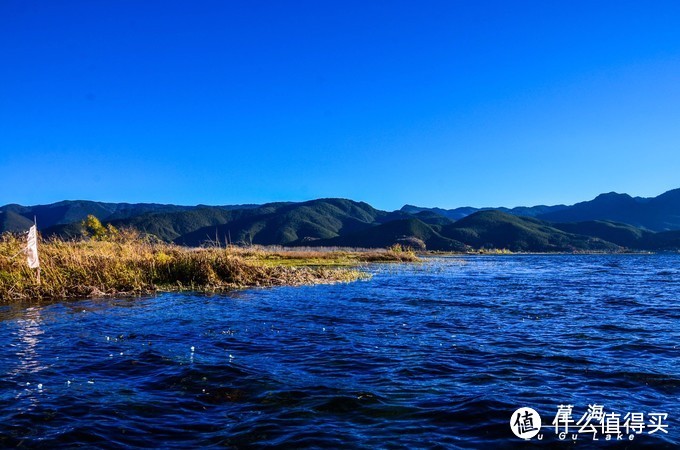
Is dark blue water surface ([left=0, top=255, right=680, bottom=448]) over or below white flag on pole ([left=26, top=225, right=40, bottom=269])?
below

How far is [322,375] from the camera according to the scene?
9.80 m

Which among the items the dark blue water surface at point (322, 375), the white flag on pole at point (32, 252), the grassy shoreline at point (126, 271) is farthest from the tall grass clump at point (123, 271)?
the dark blue water surface at point (322, 375)

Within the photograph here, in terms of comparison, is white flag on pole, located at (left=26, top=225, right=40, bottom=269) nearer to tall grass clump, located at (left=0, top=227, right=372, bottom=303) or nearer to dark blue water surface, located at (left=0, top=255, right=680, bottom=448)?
tall grass clump, located at (left=0, top=227, right=372, bottom=303)

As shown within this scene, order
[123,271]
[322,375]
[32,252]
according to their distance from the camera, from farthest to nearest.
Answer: [123,271] → [32,252] → [322,375]

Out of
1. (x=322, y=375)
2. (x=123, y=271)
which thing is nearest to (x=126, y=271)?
(x=123, y=271)

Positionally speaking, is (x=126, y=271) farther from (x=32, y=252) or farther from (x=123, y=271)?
(x=32, y=252)

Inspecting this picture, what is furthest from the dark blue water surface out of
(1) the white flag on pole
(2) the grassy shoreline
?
(2) the grassy shoreline

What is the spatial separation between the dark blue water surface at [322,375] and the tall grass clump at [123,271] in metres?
4.59

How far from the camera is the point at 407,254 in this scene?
72062 millimetres

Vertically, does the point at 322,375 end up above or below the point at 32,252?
below

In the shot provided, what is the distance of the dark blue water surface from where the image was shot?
22.3 ft

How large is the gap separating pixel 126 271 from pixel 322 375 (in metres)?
19.9

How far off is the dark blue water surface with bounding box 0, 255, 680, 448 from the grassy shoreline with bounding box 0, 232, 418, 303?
4518 millimetres

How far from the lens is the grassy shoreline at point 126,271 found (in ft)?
75.9
